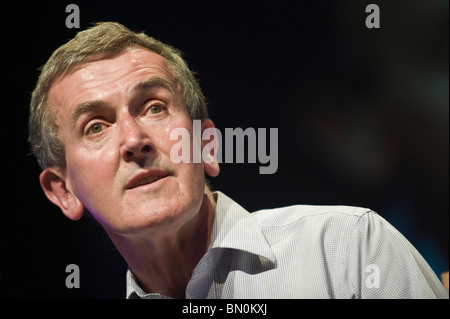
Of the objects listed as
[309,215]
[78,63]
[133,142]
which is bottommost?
[309,215]

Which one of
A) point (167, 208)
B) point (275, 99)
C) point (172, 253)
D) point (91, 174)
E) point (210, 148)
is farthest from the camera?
point (275, 99)

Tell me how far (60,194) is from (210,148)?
0.59 m

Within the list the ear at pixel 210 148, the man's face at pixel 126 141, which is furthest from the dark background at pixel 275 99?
the man's face at pixel 126 141

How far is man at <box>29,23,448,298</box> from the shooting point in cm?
156

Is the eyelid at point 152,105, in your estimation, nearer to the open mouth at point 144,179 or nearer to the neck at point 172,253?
the open mouth at point 144,179

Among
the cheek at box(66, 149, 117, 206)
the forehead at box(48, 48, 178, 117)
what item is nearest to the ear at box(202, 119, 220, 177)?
the forehead at box(48, 48, 178, 117)

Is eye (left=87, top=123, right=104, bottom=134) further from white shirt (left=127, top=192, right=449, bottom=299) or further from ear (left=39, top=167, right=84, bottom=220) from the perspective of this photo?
white shirt (left=127, top=192, right=449, bottom=299)

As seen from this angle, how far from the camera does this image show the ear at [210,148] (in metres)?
1.87

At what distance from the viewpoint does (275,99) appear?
2115mm

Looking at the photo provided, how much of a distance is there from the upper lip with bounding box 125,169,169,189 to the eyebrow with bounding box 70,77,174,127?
0.29 metres

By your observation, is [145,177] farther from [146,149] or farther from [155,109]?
[155,109]

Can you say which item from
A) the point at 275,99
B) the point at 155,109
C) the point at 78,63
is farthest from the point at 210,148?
the point at 78,63

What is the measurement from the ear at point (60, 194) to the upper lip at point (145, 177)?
35 cm
